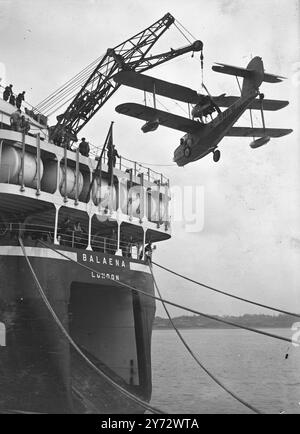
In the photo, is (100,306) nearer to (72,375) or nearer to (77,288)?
(77,288)

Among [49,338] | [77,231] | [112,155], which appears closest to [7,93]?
[112,155]

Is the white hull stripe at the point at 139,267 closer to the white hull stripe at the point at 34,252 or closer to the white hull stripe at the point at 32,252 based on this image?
the white hull stripe at the point at 34,252

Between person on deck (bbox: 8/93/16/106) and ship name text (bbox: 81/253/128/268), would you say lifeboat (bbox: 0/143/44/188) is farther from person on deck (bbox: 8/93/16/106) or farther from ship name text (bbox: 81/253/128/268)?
person on deck (bbox: 8/93/16/106)

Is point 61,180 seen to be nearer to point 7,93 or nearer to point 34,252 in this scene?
point 34,252

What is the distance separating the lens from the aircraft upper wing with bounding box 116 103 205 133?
21.7 metres

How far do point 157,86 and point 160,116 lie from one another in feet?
4.68

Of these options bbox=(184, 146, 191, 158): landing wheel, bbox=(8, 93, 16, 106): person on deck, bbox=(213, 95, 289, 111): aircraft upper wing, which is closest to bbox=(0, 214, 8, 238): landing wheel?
bbox=(8, 93, 16, 106): person on deck

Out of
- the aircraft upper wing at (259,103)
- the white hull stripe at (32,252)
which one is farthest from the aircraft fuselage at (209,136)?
the white hull stripe at (32,252)

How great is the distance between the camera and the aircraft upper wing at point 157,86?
70.3 feet

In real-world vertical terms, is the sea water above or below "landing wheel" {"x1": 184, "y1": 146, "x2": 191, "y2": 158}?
below

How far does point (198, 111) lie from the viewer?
877 inches

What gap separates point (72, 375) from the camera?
16.6 meters

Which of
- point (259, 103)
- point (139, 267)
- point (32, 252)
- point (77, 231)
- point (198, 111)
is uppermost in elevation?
point (259, 103)

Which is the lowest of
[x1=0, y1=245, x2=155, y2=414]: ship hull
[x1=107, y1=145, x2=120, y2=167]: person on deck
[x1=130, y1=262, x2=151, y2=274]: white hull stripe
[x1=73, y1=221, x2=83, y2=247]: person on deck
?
[x1=0, y1=245, x2=155, y2=414]: ship hull
